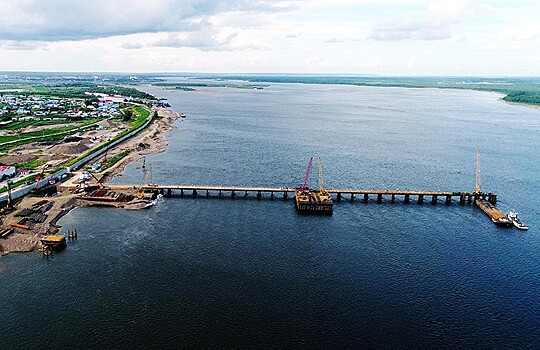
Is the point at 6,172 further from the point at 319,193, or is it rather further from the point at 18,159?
the point at 319,193

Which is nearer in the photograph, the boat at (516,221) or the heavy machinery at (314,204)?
the boat at (516,221)

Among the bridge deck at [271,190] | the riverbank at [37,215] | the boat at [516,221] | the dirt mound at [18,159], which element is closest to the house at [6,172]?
the riverbank at [37,215]

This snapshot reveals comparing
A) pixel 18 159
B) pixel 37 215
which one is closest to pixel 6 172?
pixel 18 159

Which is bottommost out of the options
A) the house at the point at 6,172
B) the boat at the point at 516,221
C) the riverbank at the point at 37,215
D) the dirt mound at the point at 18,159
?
the riverbank at the point at 37,215

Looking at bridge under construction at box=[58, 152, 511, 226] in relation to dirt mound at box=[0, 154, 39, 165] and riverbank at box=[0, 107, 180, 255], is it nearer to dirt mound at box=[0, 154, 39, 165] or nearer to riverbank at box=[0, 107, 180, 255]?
riverbank at box=[0, 107, 180, 255]

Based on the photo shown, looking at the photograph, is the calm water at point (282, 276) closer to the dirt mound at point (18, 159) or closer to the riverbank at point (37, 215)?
the riverbank at point (37, 215)

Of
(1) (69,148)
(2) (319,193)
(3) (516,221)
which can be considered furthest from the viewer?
(1) (69,148)

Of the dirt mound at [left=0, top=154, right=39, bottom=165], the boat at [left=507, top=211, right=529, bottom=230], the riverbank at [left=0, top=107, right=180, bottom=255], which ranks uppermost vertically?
the dirt mound at [left=0, top=154, right=39, bottom=165]

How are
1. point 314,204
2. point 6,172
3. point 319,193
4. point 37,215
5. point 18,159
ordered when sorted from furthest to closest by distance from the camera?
point 18,159 < point 319,193 < point 6,172 < point 314,204 < point 37,215

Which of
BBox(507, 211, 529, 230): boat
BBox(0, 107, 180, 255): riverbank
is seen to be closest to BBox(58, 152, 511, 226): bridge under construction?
BBox(507, 211, 529, 230): boat

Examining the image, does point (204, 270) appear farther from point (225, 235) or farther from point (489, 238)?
point (489, 238)

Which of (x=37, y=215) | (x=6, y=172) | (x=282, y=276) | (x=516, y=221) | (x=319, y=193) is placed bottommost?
(x=282, y=276)

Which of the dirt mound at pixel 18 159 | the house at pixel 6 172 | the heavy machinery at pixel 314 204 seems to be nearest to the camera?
the heavy machinery at pixel 314 204
